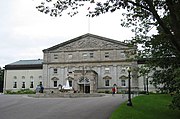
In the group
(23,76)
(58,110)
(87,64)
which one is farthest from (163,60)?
(23,76)

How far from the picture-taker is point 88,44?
2384 inches

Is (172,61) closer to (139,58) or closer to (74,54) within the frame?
(139,58)

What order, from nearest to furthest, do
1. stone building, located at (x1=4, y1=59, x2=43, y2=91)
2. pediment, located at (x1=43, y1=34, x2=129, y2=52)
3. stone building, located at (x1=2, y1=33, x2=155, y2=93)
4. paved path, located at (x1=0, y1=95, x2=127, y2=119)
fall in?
paved path, located at (x1=0, y1=95, x2=127, y2=119), stone building, located at (x1=2, y1=33, x2=155, y2=93), pediment, located at (x1=43, y1=34, x2=129, y2=52), stone building, located at (x1=4, y1=59, x2=43, y2=91)

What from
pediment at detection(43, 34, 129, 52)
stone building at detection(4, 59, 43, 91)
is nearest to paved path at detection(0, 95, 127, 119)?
pediment at detection(43, 34, 129, 52)

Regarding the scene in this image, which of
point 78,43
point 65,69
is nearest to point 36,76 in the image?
point 65,69

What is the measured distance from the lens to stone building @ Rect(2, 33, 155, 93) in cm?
5731

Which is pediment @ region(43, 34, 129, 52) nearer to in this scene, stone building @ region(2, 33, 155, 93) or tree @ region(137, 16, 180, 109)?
stone building @ region(2, 33, 155, 93)

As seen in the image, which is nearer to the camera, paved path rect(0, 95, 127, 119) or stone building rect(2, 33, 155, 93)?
paved path rect(0, 95, 127, 119)

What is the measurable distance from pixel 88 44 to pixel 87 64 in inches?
204

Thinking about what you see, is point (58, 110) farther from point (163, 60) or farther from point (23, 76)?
point (23, 76)

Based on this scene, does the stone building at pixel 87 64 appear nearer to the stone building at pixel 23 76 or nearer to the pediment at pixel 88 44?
the pediment at pixel 88 44

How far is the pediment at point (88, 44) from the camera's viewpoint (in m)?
59.5

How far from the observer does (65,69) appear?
60719 mm

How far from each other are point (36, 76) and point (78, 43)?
1593 centimetres
